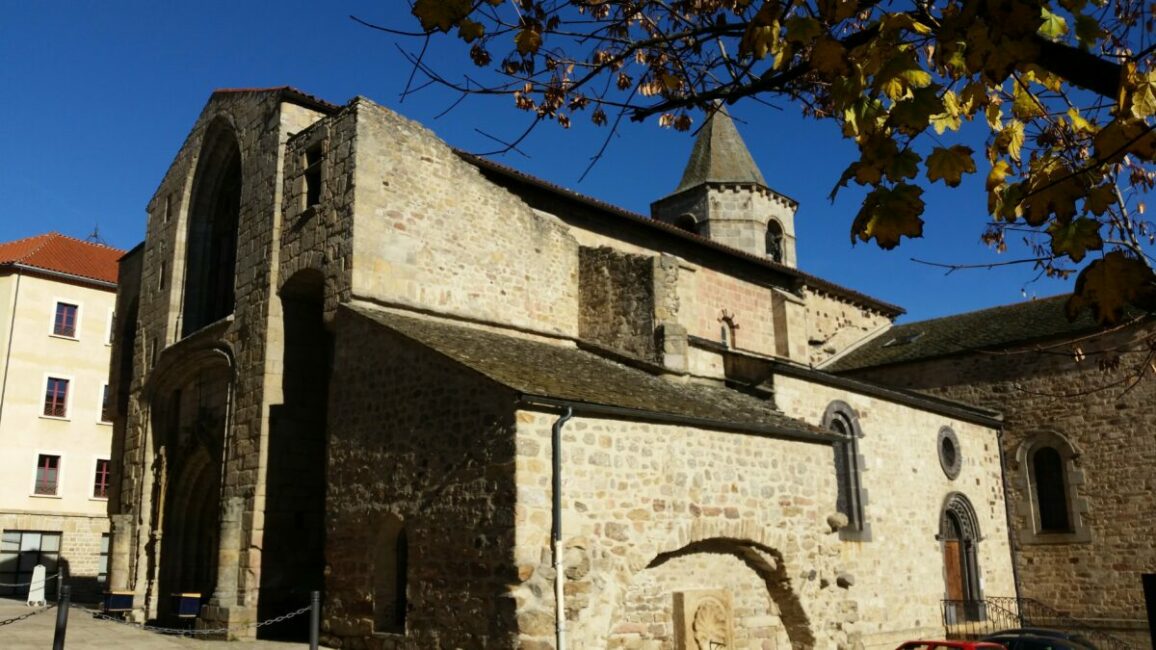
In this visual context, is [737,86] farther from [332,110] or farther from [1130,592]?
[1130,592]

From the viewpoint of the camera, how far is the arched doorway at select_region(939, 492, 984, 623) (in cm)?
1781

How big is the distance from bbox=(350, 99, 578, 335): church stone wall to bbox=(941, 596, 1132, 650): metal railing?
9.44 meters

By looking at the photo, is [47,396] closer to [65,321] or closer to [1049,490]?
[65,321]

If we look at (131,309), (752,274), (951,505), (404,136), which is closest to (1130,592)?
(951,505)

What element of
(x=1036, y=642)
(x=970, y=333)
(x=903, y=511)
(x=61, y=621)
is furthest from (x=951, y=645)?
(x=970, y=333)

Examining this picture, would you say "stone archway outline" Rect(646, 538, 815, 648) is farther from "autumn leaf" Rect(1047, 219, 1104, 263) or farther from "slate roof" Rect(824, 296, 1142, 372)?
"slate roof" Rect(824, 296, 1142, 372)

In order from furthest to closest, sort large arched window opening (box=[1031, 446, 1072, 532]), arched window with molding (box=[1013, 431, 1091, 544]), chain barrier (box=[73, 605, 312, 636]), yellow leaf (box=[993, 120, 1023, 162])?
large arched window opening (box=[1031, 446, 1072, 532])
arched window with molding (box=[1013, 431, 1091, 544])
chain barrier (box=[73, 605, 312, 636])
yellow leaf (box=[993, 120, 1023, 162])

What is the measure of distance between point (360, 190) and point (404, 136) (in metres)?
1.42

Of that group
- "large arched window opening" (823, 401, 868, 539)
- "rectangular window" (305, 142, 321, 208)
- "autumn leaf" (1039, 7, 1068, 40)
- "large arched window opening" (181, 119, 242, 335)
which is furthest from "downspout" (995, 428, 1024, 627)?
"autumn leaf" (1039, 7, 1068, 40)

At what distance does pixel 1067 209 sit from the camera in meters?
3.71

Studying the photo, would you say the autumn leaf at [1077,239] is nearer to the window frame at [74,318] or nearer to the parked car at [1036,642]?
the parked car at [1036,642]

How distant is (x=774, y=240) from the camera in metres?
30.4

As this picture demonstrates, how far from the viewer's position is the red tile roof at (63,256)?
91.8 ft

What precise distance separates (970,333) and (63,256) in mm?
27210
